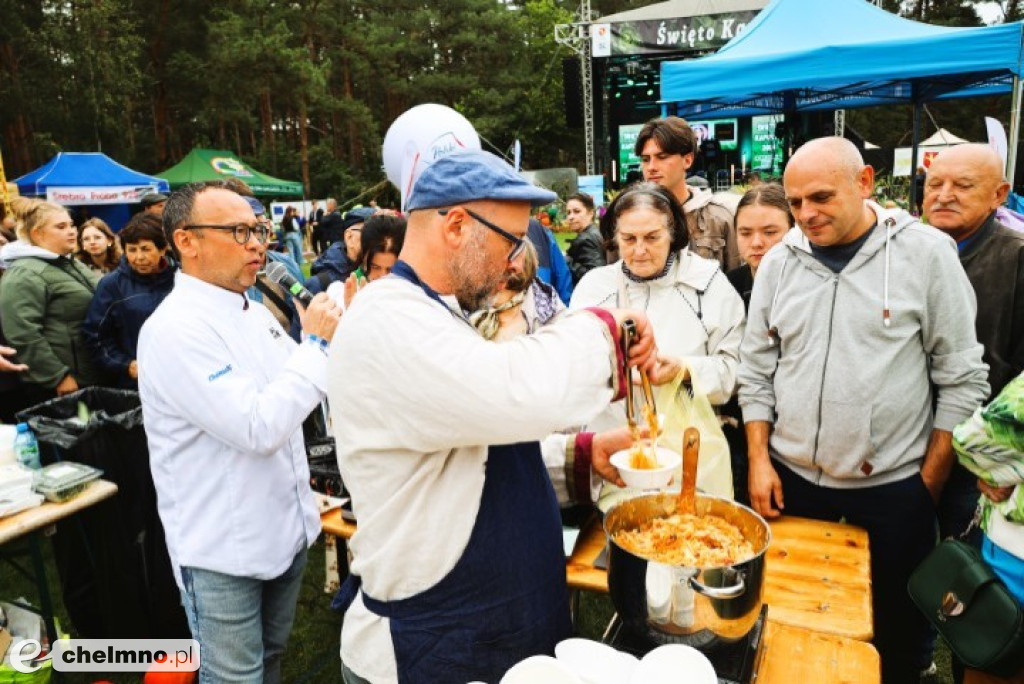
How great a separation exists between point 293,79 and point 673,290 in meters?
26.7

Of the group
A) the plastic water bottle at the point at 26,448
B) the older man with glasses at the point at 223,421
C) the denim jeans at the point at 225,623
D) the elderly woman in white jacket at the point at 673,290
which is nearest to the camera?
the older man with glasses at the point at 223,421

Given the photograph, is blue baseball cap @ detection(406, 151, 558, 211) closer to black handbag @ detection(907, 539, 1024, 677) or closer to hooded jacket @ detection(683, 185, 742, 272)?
black handbag @ detection(907, 539, 1024, 677)

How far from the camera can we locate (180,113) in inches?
1142

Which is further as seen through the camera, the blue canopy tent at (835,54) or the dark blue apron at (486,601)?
the blue canopy tent at (835,54)

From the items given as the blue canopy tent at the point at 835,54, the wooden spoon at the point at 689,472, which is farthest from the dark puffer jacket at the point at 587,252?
the wooden spoon at the point at 689,472

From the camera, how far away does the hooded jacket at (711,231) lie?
3.62 meters

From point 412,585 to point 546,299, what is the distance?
4.42ft

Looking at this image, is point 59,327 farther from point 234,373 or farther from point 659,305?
point 659,305

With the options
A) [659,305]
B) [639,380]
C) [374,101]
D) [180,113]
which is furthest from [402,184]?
[374,101]

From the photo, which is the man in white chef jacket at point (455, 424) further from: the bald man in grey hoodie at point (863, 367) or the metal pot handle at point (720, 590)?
the bald man in grey hoodie at point (863, 367)

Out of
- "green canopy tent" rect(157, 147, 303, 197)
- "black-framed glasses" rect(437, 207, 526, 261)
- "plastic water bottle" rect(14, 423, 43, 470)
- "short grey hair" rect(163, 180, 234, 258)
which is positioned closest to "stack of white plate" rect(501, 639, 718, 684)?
"black-framed glasses" rect(437, 207, 526, 261)

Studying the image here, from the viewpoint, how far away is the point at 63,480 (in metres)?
2.70

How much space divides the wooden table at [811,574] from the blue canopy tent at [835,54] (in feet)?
13.9

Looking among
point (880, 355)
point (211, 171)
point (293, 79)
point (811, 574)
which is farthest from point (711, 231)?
point (293, 79)
